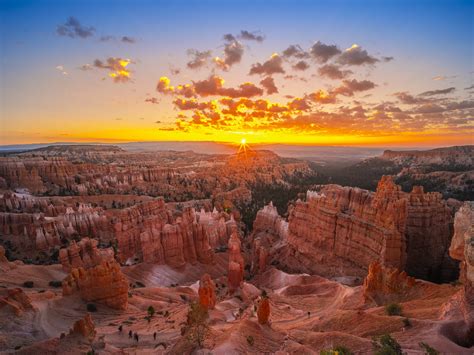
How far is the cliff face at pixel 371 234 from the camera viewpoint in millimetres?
28062

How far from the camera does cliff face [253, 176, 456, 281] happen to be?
28062 mm

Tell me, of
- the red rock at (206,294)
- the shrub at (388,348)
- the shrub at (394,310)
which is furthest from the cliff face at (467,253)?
the red rock at (206,294)

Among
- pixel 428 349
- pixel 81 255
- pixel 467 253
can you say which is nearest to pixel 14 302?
pixel 81 255

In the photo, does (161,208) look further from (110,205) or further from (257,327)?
(257,327)

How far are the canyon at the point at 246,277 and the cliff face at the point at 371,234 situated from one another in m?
0.12

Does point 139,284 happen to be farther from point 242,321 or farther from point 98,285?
point 242,321

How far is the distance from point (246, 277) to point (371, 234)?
53.7ft

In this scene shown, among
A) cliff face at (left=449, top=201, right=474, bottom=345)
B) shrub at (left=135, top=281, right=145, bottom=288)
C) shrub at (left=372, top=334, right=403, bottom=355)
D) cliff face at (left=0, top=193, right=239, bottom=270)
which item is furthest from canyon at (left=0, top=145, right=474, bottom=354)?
shrub at (left=372, top=334, right=403, bottom=355)

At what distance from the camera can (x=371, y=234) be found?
98.8 ft

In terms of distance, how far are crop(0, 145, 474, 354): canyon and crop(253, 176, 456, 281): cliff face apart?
0.40 ft

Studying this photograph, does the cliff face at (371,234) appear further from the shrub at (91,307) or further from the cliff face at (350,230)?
the shrub at (91,307)

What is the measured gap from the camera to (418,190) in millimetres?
30984

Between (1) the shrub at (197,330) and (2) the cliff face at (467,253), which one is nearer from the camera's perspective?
(2) the cliff face at (467,253)

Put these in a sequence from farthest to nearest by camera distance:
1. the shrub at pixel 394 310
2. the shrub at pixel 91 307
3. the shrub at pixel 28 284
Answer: the shrub at pixel 28 284 → the shrub at pixel 91 307 → the shrub at pixel 394 310
